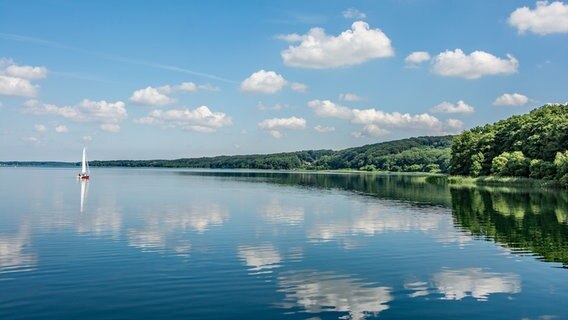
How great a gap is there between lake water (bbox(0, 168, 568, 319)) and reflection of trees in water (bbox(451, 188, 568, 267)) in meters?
0.16

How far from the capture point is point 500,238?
3581 centimetres

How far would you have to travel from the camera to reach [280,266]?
83.5 feet

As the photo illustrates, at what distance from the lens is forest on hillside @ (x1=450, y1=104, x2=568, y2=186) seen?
99312 millimetres

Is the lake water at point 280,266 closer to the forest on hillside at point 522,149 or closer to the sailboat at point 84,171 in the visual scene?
the forest on hillside at point 522,149

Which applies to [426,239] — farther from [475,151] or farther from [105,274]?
[475,151]

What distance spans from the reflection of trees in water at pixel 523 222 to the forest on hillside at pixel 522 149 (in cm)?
3182

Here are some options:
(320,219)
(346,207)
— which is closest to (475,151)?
(346,207)

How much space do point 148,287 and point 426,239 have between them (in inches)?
817

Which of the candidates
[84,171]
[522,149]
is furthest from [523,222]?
[84,171]

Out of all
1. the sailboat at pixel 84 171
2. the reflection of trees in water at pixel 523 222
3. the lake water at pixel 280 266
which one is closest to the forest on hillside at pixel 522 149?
the reflection of trees in water at pixel 523 222

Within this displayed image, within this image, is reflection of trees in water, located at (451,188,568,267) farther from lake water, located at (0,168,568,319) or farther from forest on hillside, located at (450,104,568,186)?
forest on hillside, located at (450,104,568,186)

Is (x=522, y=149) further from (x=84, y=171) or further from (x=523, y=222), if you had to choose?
(x=84, y=171)

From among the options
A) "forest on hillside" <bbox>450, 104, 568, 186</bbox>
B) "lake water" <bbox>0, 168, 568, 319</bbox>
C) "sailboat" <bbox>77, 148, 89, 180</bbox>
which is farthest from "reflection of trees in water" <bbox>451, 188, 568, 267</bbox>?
"sailboat" <bbox>77, 148, 89, 180</bbox>

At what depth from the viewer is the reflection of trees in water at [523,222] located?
32.3 m
